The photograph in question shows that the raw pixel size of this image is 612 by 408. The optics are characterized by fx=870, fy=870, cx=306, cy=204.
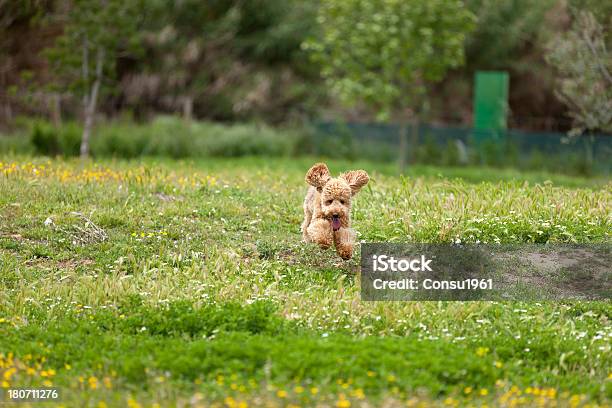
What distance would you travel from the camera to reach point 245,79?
2630 centimetres

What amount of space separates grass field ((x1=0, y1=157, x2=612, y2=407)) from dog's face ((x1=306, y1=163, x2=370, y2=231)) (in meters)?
0.59

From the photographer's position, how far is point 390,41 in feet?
65.3

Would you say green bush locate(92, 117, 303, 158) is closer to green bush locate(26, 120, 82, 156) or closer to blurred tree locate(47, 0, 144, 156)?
green bush locate(26, 120, 82, 156)

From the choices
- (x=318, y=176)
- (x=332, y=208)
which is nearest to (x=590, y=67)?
(x=318, y=176)

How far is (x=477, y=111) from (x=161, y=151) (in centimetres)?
839

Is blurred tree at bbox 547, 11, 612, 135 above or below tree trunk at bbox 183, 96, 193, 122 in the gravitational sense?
above

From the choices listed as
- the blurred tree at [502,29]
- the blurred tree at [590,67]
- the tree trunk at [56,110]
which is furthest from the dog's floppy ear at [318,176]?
the blurred tree at [502,29]

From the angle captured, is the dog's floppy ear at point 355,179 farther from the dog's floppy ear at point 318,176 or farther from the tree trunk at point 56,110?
the tree trunk at point 56,110

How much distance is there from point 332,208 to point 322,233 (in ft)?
0.87

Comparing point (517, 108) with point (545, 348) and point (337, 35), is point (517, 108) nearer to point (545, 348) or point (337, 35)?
point (337, 35)

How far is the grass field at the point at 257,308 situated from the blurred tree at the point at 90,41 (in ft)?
21.3

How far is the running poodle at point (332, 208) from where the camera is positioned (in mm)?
8312

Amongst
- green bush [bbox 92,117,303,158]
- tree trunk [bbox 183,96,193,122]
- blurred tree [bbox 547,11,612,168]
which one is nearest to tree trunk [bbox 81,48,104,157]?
green bush [bbox 92,117,303,158]

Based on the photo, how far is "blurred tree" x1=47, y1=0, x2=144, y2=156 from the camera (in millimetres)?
18344
